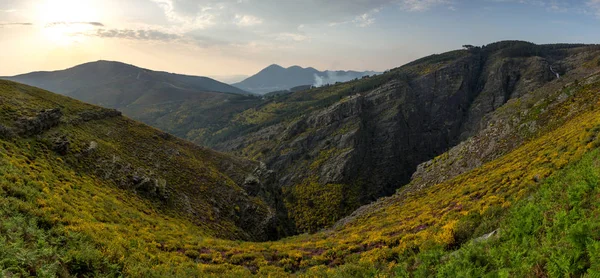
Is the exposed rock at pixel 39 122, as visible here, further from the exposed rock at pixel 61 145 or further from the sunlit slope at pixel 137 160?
the exposed rock at pixel 61 145

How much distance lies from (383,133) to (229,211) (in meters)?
120

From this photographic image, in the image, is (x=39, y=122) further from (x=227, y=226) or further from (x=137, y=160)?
(x=227, y=226)

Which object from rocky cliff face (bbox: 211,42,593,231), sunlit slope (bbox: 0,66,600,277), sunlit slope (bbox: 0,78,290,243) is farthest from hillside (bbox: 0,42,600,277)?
rocky cliff face (bbox: 211,42,593,231)

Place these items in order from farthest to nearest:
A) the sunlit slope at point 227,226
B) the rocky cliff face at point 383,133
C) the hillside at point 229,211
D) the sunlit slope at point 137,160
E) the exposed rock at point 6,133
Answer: the rocky cliff face at point 383,133, the sunlit slope at point 137,160, the exposed rock at point 6,133, the hillside at point 229,211, the sunlit slope at point 227,226

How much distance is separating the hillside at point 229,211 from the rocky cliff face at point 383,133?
68.4 m

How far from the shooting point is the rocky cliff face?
124250 mm

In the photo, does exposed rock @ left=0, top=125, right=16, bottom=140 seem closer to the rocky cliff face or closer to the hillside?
the hillside

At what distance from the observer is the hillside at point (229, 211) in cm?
1176

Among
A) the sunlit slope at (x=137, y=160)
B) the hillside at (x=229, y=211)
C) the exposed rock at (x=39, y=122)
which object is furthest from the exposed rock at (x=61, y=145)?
the exposed rock at (x=39, y=122)

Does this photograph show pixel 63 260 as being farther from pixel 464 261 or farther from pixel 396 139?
pixel 396 139

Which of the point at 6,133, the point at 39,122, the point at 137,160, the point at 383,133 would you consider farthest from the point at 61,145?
the point at 383,133

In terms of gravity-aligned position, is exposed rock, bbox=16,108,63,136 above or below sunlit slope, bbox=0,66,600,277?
above

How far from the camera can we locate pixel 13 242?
12953 millimetres

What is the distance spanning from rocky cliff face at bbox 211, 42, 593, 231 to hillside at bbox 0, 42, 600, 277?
68.4m
